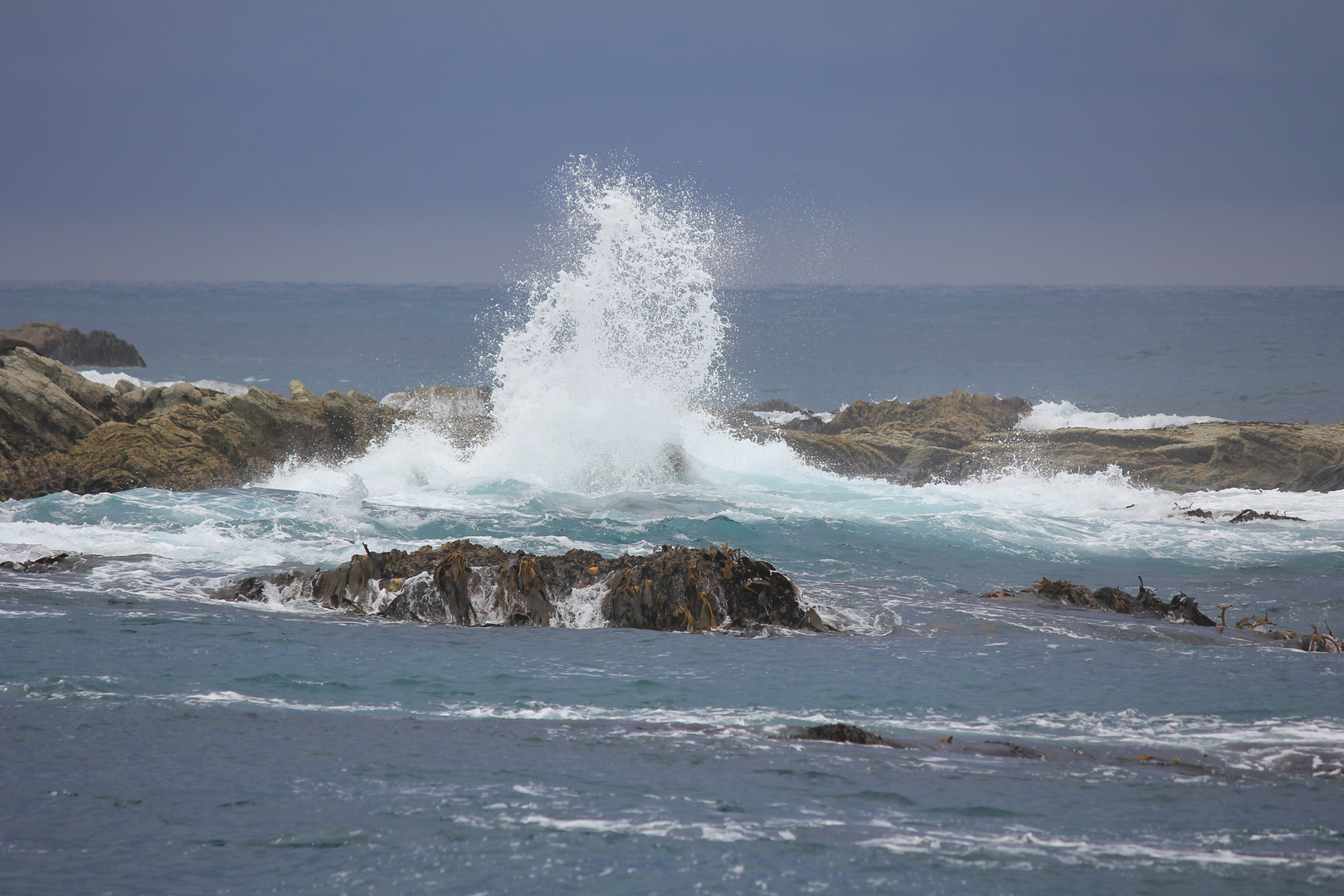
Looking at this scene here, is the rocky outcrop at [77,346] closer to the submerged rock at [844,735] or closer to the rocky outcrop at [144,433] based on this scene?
the rocky outcrop at [144,433]

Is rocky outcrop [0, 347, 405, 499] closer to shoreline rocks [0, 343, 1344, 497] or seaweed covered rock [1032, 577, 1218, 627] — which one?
shoreline rocks [0, 343, 1344, 497]

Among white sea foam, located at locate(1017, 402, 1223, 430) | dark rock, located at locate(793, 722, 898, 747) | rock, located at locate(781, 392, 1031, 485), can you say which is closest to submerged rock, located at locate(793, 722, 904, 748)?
dark rock, located at locate(793, 722, 898, 747)

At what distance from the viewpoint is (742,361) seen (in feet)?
155

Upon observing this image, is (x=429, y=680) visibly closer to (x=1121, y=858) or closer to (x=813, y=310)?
(x=1121, y=858)

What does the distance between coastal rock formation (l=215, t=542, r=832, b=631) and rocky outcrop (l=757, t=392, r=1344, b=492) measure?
1072cm

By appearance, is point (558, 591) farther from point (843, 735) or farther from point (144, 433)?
point (144, 433)

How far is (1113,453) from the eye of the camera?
18219 millimetres

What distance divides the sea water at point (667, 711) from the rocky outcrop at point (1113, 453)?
137 cm

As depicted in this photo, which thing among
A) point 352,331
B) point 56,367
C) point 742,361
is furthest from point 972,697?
point 352,331

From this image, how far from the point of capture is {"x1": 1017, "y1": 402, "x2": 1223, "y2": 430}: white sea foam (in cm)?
2439

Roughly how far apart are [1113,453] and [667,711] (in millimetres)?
15045

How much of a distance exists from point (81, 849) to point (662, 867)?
193cm

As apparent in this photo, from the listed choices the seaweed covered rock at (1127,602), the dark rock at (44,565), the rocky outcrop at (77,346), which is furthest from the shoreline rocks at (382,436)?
the rocky outcrop at (77,346)

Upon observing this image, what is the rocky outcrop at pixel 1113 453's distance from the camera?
16.6 m
